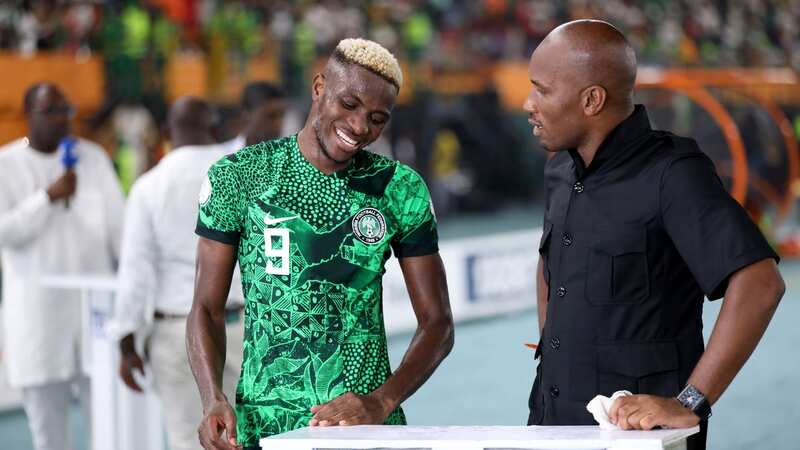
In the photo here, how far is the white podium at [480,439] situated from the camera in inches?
81.3

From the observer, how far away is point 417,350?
2.63 meters

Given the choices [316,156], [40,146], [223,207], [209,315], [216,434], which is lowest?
[216,434]

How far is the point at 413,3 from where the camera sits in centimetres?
1884

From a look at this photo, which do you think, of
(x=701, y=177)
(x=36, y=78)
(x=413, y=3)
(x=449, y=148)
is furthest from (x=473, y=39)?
(x=701, y=177)

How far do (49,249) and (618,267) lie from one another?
11.2 feet

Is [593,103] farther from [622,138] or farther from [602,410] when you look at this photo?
[602,410]

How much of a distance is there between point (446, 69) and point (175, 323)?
1354cm

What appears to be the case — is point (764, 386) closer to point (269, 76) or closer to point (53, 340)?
point (53, 340)

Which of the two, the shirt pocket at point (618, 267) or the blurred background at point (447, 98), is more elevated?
the blurred background at point (447, 98)

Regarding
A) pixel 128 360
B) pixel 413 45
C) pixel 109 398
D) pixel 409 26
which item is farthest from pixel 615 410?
pixel 409 26

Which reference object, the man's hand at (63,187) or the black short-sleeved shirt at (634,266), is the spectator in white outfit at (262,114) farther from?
the black short-sleeved shirt at (634,266)

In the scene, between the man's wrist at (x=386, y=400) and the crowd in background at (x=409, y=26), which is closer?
the man's wrist at (x=386, y=400)

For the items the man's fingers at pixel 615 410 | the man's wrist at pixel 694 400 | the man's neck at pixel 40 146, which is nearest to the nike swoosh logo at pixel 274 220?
the man's fingers at pixel 615 410

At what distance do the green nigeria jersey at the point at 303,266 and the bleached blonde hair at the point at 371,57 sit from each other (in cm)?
20
